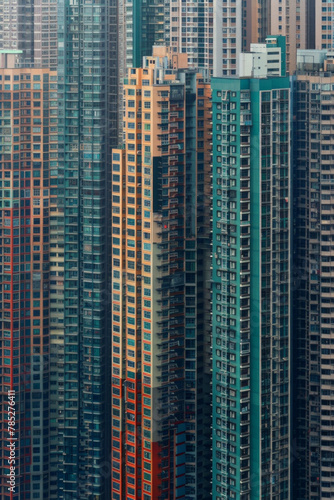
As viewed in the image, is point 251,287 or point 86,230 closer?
point 251,287

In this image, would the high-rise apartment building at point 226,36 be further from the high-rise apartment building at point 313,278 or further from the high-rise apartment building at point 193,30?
the high-rise apartment building at point 313,278

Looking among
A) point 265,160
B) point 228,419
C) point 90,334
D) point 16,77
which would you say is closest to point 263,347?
point 228,419

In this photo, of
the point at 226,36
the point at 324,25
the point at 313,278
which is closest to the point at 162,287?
the point at 313,278

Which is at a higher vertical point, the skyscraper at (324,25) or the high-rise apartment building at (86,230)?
the skyscraper at (324,25)

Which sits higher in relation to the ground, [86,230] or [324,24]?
[324,24]

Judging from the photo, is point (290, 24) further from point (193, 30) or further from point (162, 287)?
point (162, 287)

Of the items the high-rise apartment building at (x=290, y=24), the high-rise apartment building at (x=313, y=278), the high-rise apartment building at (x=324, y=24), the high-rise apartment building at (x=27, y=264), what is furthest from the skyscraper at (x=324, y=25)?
the high-rise apartment building at (x=27, y=264)

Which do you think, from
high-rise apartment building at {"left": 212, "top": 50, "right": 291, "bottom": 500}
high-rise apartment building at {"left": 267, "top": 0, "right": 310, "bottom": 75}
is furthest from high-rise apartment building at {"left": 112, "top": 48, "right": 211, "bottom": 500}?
high-rise apartment building at {"left": 267, "top": 0, "right": 310, "bottom": 75}
